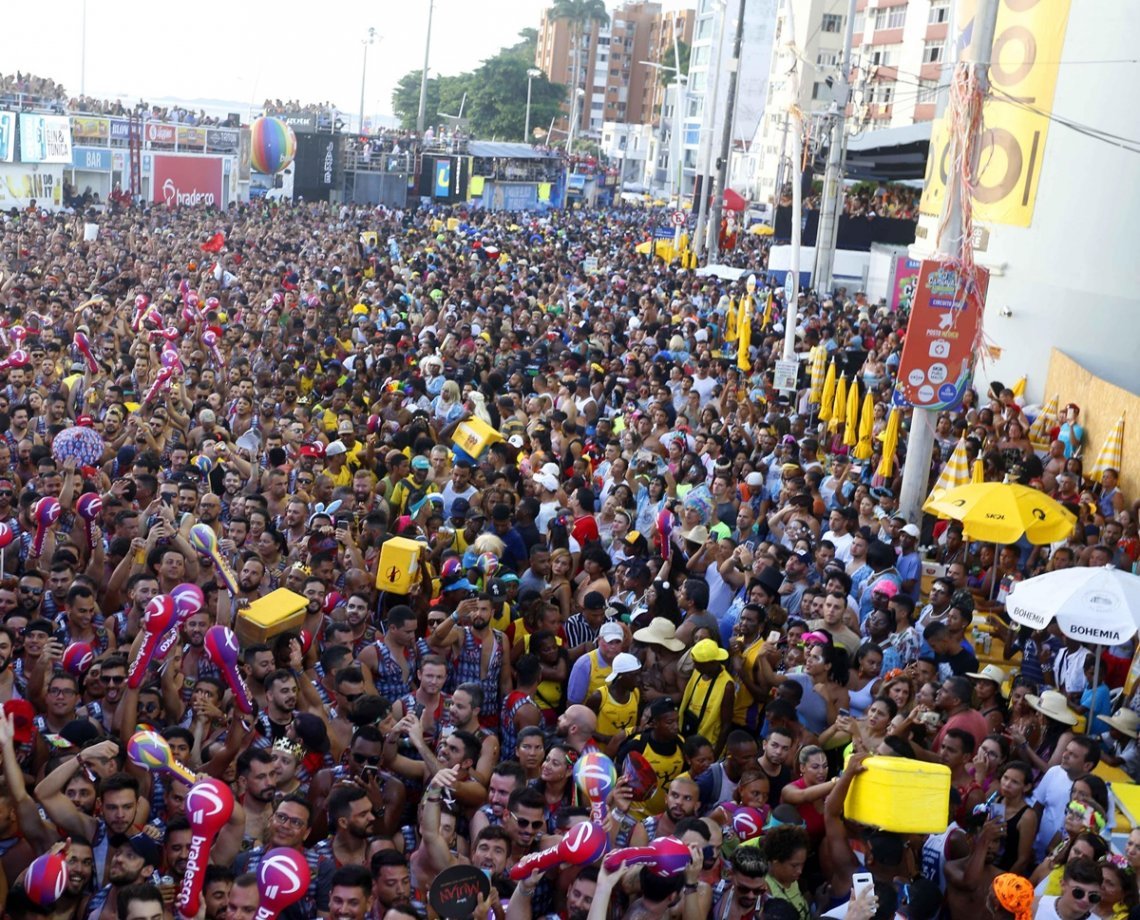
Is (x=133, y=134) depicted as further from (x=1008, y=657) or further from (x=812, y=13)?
(x=812, y=13)

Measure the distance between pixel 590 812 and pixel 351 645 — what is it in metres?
2.33

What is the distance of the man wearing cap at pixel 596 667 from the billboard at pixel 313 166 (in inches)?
1733

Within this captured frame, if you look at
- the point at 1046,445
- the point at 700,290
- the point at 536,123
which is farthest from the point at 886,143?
the point at 536,123

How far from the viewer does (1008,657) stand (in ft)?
30.5

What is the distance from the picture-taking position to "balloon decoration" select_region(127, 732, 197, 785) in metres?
5.22

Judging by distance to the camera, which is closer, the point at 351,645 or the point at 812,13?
the point at 351,645

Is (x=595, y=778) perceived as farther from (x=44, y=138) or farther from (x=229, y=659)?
(x=44, y=138)

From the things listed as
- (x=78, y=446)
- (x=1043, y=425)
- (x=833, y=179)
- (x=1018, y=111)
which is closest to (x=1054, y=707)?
(x=78, y=446)

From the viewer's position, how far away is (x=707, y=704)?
6.98 m

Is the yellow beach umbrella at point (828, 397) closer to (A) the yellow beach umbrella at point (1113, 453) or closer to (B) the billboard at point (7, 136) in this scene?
(A) the yellow beach umbrella at point (1113, 453)

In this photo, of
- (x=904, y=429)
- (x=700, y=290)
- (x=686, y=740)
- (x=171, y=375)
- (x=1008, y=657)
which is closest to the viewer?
(x=686, y=740)

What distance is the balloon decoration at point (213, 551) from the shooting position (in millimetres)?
7582

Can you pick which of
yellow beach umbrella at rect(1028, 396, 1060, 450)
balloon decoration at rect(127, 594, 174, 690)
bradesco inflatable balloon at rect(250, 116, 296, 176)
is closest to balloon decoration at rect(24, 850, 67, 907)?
balloon decoration at rect(127, 594, 174, 690)

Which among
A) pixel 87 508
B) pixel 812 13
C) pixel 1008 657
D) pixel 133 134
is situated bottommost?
pixel 1008 657
